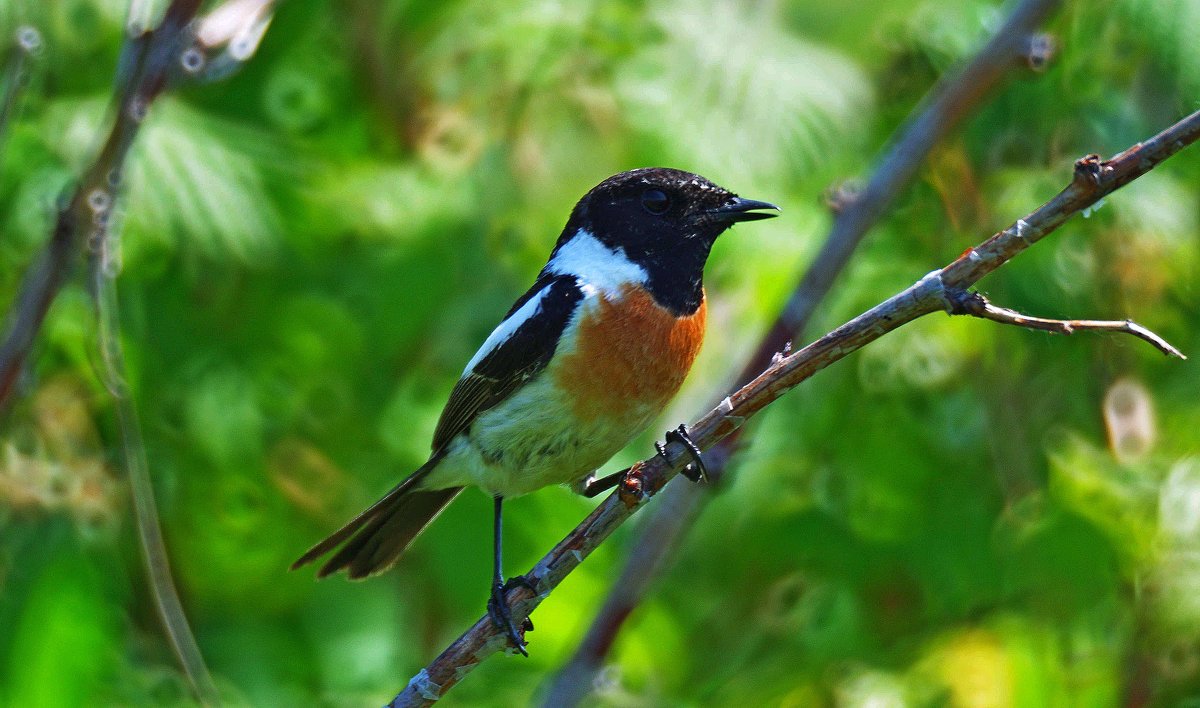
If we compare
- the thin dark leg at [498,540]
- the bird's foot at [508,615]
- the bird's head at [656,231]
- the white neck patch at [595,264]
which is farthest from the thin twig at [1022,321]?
the thin dark leg at [498,540]

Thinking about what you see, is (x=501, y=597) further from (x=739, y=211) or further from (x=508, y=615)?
(x=739, y=211)

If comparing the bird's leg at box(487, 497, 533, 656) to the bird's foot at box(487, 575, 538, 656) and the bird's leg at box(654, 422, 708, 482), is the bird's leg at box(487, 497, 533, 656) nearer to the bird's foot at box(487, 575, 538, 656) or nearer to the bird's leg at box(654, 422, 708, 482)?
the bird's foot at box(487, 575, 538, 656)

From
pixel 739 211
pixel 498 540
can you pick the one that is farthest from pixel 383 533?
pixel 739 211

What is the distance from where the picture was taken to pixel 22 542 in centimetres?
349

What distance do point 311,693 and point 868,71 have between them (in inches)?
105

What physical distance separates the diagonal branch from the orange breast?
2.26ft

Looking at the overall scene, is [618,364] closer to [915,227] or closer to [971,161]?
[915,227]

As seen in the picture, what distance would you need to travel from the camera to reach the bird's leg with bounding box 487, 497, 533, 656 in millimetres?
2539

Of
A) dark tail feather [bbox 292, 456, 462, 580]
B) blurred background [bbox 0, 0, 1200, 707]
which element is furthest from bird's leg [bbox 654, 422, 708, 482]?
dark tail feather [bbox 292, 456, 462, 580]

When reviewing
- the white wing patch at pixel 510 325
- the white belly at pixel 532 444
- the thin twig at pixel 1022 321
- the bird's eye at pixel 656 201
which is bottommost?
the thin twig at pixel 1022 321

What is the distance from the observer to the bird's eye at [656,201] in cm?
348

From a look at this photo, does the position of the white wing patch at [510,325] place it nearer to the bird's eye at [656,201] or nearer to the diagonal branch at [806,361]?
the bird's eye at [656,201]

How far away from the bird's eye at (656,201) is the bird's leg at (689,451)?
966 millimetres

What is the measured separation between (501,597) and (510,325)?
0.79 m
